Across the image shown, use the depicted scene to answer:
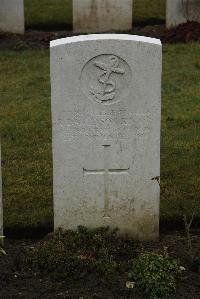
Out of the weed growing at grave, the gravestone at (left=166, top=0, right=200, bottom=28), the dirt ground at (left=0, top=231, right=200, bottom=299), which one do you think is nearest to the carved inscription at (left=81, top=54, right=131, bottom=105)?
the weed growing at grave

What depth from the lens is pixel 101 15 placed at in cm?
1445

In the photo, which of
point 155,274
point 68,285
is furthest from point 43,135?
point 155,274

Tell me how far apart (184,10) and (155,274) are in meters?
9.62

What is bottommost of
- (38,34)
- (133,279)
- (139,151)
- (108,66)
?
(133,279)

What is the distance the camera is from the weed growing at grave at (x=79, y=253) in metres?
5.41

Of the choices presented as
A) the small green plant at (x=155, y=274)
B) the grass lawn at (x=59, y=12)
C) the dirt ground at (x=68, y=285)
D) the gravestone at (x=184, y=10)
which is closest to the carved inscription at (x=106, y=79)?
the small green plant at (x=155, y=274)

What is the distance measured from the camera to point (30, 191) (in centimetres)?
704

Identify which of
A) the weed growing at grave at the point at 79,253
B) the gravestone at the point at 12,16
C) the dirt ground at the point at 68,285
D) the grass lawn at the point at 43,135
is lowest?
the dirt ground at the point at 68,285

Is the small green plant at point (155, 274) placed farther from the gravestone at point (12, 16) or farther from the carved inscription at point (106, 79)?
the gravestone at point (12, 16)

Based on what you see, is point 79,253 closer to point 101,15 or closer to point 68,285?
Answer: point 68,285

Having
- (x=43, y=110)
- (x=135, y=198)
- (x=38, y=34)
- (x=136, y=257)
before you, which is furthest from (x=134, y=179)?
(x=38, y=34)

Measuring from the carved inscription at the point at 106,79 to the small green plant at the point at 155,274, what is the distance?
48.3 inches

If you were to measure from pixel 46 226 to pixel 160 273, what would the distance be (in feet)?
4.62

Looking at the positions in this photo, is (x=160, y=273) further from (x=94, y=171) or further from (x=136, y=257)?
(x=94, y=171)
